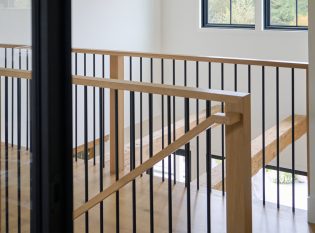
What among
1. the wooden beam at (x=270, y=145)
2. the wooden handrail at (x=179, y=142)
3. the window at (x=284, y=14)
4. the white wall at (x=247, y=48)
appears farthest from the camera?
the window at (x=284, y=14)

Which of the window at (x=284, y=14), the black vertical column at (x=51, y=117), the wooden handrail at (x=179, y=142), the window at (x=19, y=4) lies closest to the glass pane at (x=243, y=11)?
the window at (x=284, y=14)

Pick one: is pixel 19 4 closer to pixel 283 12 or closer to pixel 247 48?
pixel 247 48

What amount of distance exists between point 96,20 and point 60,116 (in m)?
5.05

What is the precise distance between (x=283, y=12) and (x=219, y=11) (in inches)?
36.7

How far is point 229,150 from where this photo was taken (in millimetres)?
1968

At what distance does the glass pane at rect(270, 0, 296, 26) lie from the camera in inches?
255

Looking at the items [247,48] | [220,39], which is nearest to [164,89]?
[247,48]

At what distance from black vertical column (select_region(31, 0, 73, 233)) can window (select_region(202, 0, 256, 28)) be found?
5768mm

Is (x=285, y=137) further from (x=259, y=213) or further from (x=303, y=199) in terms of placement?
(x=259, y=213)

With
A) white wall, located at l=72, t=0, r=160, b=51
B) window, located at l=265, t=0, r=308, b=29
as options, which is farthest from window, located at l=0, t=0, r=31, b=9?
window, located at l=265, t=0, r=308, b=29

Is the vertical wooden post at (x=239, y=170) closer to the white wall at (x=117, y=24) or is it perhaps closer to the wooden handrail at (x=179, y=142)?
the wooden handrail at (x=179, y=142)

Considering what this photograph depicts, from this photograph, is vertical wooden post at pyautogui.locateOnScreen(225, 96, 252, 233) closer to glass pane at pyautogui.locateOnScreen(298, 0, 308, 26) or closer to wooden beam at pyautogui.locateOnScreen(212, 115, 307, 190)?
wooden beam at pyautogui.locateOnScreen(212, 115, 307, 190)

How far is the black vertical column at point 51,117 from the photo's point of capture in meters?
1.15

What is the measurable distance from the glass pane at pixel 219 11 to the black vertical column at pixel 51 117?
6.03 metres
